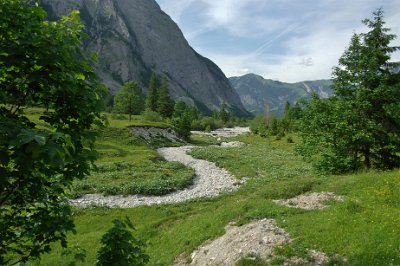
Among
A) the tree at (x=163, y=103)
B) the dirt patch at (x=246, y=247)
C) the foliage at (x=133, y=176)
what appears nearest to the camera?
the dirt patch at (x=246, y=247)

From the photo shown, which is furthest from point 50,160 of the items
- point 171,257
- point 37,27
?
point 171,257

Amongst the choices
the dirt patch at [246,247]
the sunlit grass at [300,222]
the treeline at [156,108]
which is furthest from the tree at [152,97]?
the dirt patch at [246,247]

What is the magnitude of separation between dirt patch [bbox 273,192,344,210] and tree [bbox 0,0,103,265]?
1443 cm

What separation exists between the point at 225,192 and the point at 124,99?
200 ft

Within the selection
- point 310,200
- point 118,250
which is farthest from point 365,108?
point 118,250

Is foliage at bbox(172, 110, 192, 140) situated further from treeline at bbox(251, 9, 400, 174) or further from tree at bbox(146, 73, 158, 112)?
treeline at bbox(251, 9, 400, 174)

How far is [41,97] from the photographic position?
260 inches

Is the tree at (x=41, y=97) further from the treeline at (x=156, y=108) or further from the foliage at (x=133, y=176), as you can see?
the treeline at (x=156, y=108)

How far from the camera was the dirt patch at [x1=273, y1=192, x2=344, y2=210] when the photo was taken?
18.3m

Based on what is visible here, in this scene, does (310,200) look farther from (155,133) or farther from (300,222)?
(155,133)

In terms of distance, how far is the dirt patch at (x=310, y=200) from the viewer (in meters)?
18.3

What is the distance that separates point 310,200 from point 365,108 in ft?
35.8

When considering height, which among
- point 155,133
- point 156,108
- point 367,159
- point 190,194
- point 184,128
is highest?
point 156,108

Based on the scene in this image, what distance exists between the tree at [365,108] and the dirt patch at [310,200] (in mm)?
7089
